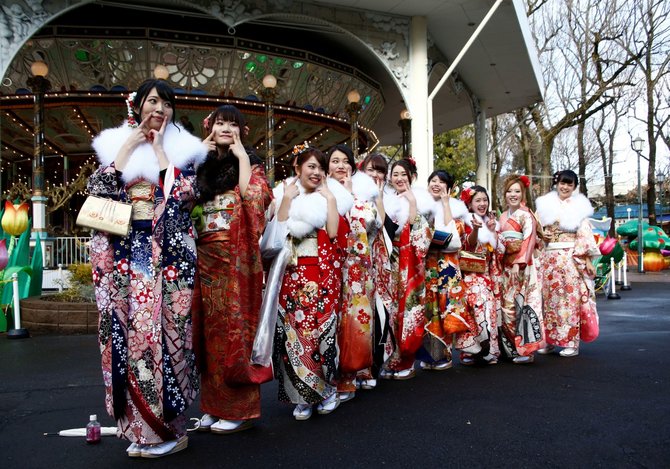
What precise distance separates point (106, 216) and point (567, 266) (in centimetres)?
455

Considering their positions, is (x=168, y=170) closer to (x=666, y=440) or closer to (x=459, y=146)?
(x=666, y=440)

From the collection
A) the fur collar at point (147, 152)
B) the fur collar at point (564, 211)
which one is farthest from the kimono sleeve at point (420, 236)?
the fur collar at point (147, 152)

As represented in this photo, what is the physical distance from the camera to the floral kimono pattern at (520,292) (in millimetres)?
5211

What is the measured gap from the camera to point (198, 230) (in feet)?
10.8

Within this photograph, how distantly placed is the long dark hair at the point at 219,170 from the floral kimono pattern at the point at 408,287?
1803mm

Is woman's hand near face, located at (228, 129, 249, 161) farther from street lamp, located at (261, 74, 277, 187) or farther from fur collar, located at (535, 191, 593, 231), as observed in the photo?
street lamp, located at (261, 74, 277, 187)

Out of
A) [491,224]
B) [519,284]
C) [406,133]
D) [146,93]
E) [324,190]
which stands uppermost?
[406,133]

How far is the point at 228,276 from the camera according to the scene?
320 cm

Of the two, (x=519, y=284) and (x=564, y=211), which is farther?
(x=564, y=211)

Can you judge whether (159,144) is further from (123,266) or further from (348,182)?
(348,182)

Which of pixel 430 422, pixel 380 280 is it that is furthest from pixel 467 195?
pixel 430 422

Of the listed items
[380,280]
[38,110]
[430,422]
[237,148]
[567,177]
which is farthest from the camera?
[38,110]

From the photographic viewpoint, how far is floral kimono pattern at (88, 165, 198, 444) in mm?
2828

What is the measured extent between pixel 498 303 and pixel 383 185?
1.67 meters
